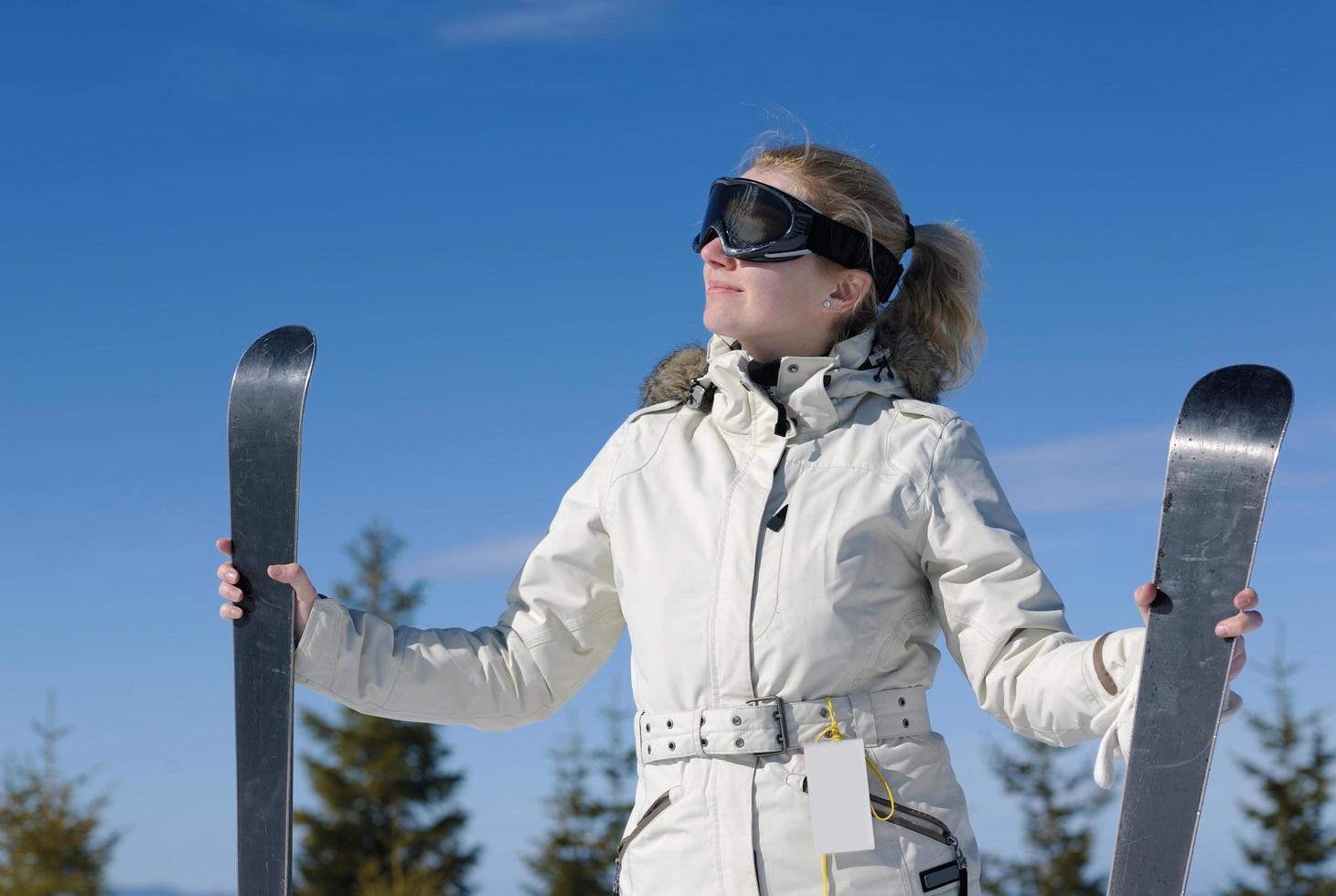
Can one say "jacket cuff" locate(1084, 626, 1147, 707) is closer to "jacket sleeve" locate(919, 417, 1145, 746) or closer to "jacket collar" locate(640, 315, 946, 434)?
"jacket sleeve" locate(919, 417, 1145, 746)

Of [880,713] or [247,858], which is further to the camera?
[247,858]

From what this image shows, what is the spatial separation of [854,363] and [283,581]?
1362 millimetres

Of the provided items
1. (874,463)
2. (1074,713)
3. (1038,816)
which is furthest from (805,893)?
(1038,816)

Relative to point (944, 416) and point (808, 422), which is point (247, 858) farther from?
point (944, 416)

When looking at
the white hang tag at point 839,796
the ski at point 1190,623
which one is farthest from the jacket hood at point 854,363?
the white hang tag at point 839,796

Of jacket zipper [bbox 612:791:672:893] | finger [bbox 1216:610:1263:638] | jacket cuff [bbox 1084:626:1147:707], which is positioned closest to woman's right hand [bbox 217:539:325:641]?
jacket zipper [bbox 612:791:672:893]

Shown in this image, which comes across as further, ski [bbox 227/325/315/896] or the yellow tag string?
ski [bbox 227/325/315/896]

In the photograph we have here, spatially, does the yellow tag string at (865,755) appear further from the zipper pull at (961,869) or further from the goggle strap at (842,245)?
the goggle strap at (842,245)

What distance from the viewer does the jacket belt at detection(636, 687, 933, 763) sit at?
8.48 feet

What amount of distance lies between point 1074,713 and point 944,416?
67 cm

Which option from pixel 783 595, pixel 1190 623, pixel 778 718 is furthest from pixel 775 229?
pixel 1190 623

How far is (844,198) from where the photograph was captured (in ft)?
10.2

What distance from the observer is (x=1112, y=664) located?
8.18ft

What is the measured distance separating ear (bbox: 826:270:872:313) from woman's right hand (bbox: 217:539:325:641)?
1.34m
